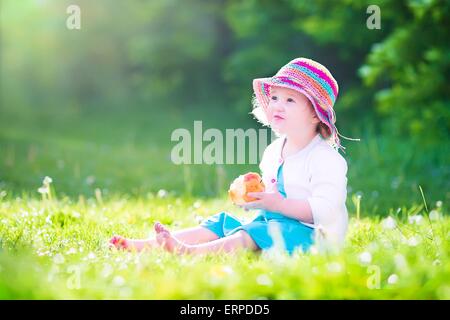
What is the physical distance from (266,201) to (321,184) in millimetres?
286

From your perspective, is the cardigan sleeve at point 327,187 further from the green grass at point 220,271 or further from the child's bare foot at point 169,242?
the child's bare foot at point 169,242

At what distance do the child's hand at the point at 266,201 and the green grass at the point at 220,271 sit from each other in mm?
217

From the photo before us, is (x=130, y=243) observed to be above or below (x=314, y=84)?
below

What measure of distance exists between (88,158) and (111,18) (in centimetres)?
541

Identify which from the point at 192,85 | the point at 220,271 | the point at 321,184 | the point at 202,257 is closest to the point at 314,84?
the point at 321,184

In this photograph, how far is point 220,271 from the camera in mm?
2627

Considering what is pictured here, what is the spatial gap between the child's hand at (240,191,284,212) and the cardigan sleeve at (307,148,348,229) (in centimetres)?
16

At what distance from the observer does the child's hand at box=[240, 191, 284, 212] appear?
3033 mm

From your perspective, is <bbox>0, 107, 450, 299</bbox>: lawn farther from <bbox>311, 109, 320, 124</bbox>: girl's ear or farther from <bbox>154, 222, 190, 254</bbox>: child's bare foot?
<bbox>311, 109, 320, 124</bbox>: girl's ear

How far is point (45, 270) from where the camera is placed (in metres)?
2.70

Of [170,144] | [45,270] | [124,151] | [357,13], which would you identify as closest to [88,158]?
[124,151]

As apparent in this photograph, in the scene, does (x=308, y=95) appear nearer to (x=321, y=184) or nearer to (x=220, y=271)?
(x=321, y=184)
